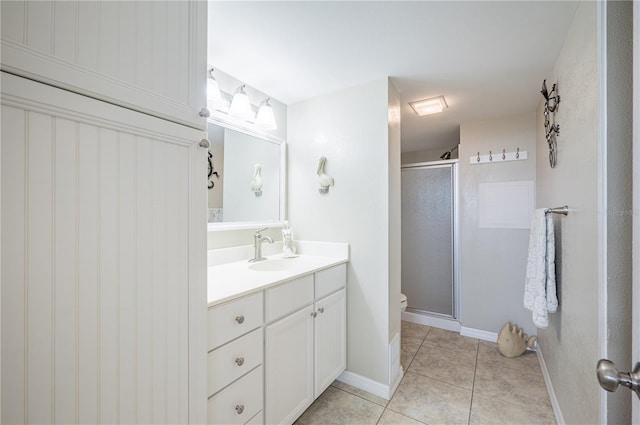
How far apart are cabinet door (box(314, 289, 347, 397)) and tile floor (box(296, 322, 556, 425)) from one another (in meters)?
0.16

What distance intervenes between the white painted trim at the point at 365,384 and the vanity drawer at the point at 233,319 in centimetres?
109

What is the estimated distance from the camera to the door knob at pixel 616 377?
0.51m

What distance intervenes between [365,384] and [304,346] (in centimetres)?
70

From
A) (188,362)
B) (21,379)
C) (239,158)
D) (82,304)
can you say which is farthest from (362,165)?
(21,379)

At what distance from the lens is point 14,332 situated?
0.55 metres

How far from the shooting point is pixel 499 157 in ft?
8.50

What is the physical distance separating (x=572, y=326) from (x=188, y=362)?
1792 millimetres

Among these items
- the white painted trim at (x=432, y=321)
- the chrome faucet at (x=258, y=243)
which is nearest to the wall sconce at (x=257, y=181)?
the chrome faucet at (x=258, y=243)

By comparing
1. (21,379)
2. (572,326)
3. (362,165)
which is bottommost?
(572,326)

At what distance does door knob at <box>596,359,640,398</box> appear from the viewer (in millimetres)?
513

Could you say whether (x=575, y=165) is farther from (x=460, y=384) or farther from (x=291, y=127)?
(x=291, y=127)

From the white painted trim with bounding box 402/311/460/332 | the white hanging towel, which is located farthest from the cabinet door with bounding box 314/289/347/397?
the white painted trim with bounding box 402/311/460/332

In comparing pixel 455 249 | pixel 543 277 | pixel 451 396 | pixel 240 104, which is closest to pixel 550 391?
pixel 451 396

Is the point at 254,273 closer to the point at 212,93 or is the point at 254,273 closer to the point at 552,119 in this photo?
the point at 212,93
